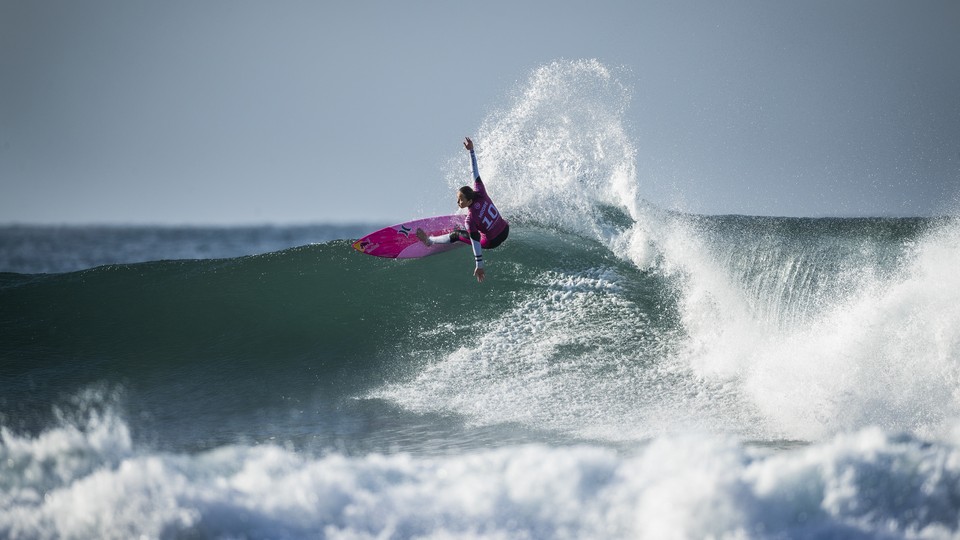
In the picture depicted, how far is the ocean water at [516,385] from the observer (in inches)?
168

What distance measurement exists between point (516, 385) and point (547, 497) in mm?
2576

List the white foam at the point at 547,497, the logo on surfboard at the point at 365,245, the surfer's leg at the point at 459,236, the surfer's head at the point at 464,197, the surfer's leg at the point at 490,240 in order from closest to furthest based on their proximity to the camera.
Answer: the white foam at the point at 547,497, the surfer's head at the point at 464,197, the surfer's leg at the point at 490,240, the surfer's leg at the point at 459,236, the logo on surfboard at the point at 365,245

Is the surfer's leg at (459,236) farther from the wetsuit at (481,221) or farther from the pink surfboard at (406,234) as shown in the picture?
the wetsuit at (481,221)

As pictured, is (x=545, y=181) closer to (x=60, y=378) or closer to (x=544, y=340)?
(x=544, y=340)

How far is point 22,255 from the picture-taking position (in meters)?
19.8

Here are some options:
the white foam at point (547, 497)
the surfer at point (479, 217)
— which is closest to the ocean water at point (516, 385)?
the white foam at point (547, 497)

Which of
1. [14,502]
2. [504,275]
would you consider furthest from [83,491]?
[504,275]

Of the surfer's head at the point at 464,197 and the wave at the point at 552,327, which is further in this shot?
the surfer's head at the point at 464,197

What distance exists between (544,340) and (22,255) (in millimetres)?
17592

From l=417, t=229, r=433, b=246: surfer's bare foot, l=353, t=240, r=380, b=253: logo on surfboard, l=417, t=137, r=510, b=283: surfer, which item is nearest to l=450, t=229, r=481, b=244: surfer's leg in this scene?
l=417, t=229, r=433, b=246: surfer's bare foot

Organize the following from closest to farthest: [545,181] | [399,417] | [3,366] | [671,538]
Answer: [671,538] < [399,417] < [3,366] < [545,181]

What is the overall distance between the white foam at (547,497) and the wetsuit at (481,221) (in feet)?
11.4

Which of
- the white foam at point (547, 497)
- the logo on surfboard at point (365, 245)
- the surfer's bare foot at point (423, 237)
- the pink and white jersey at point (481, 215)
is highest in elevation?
the pink and white jersey at point (481, 215)

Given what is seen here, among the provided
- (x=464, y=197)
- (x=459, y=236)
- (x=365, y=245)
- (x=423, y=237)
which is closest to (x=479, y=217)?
(x=464, y=197)
